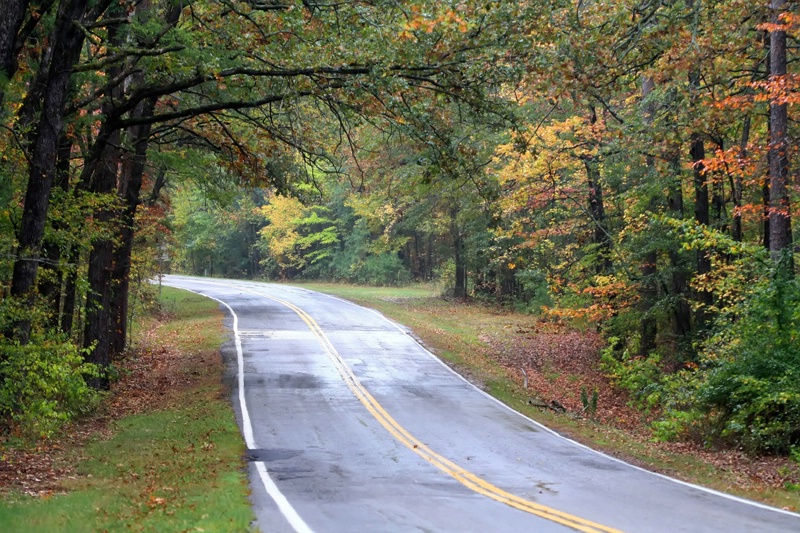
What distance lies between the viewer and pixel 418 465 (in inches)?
450

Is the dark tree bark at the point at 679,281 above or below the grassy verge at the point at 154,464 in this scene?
above

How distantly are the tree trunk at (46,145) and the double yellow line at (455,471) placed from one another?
6796 millimetres

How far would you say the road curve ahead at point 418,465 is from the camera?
322 inches

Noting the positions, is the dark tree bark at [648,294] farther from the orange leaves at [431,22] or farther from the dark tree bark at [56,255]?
the dark tree bark at [56,255]

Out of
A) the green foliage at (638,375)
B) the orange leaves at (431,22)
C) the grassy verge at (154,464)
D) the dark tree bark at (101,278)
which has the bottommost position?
the grassy verge at (154,464)

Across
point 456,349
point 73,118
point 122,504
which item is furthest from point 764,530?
point 456,349

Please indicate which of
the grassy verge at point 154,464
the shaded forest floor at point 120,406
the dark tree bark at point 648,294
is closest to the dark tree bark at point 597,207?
the dark tree bark at point 648,294

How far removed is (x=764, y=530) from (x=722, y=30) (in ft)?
36.4

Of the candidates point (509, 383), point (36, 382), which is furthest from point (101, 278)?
point (509, 383)

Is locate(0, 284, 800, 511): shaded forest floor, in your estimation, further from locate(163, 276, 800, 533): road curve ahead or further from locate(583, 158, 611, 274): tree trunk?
locate(583, 158, 611, 274): tree trunk

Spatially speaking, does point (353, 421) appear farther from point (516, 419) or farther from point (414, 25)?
point (414, 25)

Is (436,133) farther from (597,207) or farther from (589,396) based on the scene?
(597,207)

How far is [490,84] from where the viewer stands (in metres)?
11.7

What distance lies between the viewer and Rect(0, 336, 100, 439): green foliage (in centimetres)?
1120
